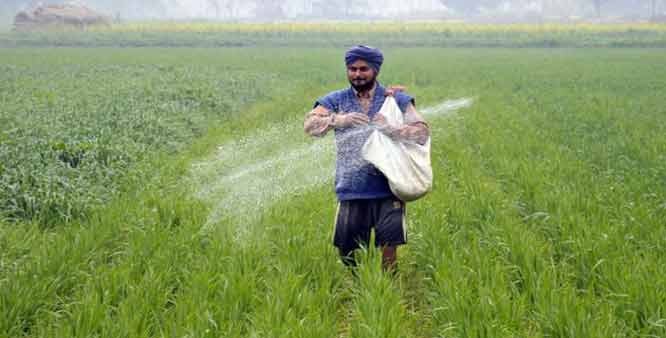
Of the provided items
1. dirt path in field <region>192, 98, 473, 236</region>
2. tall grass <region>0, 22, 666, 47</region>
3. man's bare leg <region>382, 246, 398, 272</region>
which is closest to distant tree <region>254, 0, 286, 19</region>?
tall grass <region>0, 22, 666, 47</region>

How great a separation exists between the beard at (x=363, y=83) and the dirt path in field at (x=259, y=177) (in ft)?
5.28

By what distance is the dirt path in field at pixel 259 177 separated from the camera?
194 inches

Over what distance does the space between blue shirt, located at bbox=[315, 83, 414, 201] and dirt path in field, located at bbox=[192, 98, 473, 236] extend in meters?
1.36

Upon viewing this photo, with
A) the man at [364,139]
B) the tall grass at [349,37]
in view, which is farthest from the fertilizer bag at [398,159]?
the tall grass at [349,37]

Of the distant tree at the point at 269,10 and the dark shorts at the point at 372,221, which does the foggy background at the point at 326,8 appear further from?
the dark shorts at the point at 372,221

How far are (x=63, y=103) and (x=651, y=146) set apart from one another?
8.35 metres

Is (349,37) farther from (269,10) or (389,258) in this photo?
(269,10)

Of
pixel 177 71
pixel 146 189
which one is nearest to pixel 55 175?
pixel 146 189

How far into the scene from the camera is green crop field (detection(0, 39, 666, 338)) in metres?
3.01

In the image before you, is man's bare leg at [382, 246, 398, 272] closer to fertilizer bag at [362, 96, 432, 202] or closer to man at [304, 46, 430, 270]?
man at [304, 46, 430, 270]

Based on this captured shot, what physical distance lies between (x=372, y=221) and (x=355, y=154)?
39cm

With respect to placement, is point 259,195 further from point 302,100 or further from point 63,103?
point 302,100

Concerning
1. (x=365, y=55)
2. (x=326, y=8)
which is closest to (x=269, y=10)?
(x=326, y=8)

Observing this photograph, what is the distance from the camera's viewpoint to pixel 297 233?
169 inches
